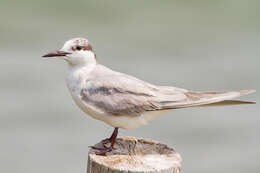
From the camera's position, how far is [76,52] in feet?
16.0

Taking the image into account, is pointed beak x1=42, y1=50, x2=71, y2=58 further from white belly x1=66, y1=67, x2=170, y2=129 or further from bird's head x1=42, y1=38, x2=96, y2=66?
white belly x1=66, y1=67, x2=170, y2=129

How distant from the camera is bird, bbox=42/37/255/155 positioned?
4754 millimetres

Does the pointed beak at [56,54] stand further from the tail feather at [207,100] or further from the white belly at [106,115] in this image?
the tail feather at [207,100]

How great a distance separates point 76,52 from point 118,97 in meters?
0.63

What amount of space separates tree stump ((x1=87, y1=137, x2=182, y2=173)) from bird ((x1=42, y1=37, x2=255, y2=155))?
5.3 inches

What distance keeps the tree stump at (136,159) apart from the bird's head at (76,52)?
89cm

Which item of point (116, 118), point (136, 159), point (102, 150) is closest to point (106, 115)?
point (116, 118)

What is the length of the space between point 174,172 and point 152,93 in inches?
34.1

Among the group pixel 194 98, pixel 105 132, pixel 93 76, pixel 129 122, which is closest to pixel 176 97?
pixel 194 98

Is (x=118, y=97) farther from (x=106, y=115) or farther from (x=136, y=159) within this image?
(x=136, y=159)

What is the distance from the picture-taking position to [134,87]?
480 cm

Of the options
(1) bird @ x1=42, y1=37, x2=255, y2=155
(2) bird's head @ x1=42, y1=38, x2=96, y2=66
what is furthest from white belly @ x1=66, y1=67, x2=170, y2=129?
(2) bird's head @ x1=42, y1=38, x2=96, y2=66

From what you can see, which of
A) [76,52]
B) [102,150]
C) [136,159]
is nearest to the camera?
[136,159]

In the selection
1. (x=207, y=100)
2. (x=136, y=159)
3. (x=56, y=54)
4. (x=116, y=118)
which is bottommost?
(x=136, y=159)
